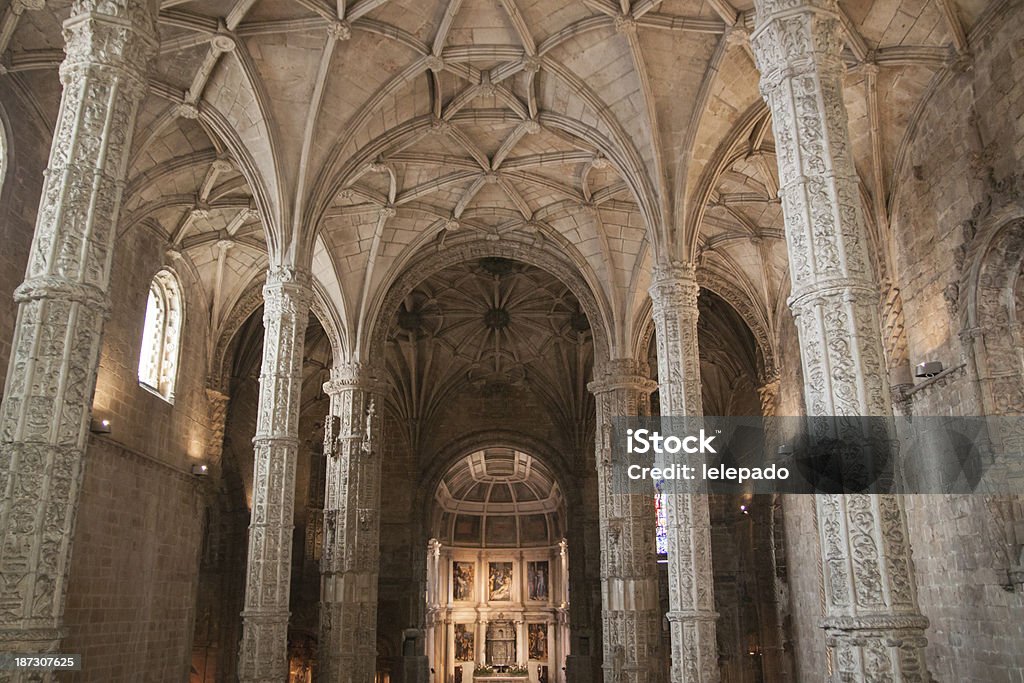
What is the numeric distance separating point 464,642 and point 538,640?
12.8 feet

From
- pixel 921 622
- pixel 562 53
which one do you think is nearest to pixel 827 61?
pixel 921 622

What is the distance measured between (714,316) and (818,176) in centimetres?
2225

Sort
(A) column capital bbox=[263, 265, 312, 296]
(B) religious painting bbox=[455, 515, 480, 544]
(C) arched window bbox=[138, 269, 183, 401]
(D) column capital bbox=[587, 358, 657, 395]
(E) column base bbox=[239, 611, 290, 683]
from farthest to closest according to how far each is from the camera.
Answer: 1. (B) religious painting bbox=[455, 515, 480, 544]
2. (D) column capital bbox=[587, 358, 657, 395]
3. (C) arched window bbox=[138, 269, 183, 401]
4. (A) column capital bbox=[263, 265, 312, 296]
5. (E) column base bbox=[239, 611, 290, 683]

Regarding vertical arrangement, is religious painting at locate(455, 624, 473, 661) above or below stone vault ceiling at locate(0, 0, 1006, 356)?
below

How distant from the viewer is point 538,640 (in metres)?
45.1

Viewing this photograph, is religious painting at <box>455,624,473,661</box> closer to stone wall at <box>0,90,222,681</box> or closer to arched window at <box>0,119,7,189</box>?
stone wall at <box>0,90,222,681</box>

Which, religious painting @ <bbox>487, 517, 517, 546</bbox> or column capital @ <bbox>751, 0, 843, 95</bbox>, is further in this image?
religious painting @ <bbox>487, 517, 517, 546</bbox>

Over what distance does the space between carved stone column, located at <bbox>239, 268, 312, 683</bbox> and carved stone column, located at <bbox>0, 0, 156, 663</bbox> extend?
23.9 feet

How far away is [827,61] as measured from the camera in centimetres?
878

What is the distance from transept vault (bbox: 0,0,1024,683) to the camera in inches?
310

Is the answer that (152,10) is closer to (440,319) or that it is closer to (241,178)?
(241,178)

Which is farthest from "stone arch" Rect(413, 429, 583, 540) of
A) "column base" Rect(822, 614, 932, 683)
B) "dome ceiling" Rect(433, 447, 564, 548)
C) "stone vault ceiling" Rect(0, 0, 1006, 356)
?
"column base" Rect(822, 614, 932, 683)

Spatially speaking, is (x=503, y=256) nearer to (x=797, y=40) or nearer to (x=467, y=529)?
(x=797, y=40)

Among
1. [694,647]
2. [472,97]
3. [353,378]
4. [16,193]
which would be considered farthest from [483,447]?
[16,193]
